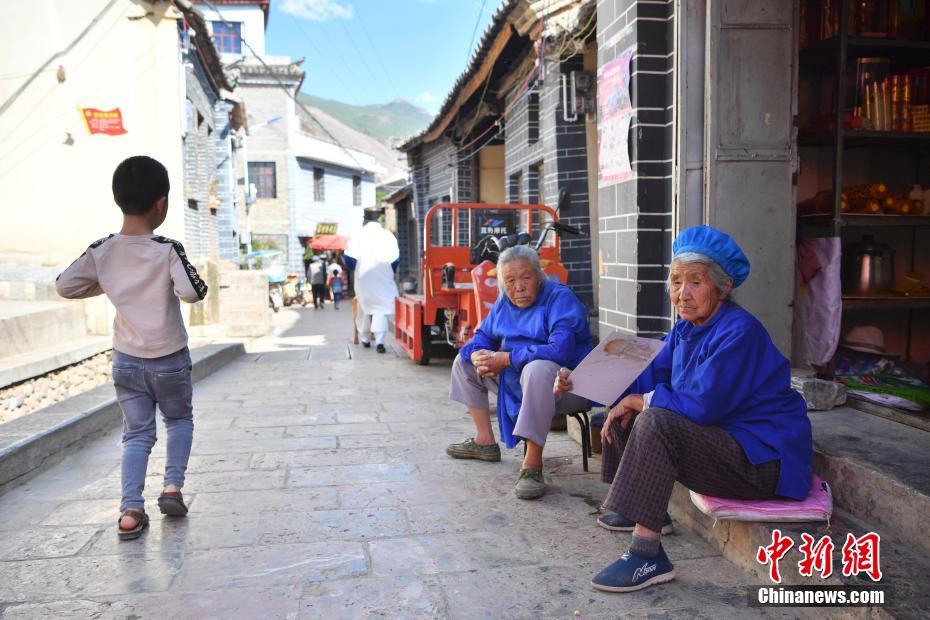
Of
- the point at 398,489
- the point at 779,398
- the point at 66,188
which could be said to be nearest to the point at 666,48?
the point at 779,398

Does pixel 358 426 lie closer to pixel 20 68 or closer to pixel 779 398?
pixel 779 398

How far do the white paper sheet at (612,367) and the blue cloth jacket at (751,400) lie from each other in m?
0.41

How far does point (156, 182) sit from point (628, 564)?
2388 mm

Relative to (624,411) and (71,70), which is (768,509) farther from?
(71,70)

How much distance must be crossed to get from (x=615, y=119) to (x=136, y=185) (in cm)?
280

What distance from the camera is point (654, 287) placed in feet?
14.5

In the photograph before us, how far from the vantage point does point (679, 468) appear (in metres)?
2.45

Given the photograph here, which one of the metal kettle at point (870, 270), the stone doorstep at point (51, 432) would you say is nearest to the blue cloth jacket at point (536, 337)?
the metal kettle at point (870, 270)

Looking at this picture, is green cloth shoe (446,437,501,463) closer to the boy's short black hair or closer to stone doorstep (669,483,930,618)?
stone doorstep (669,483,930,618)

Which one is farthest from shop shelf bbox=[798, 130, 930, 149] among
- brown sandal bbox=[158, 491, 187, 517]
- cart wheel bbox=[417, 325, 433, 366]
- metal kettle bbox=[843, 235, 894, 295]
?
cart wheel bbox=[417, 325, 433, 366]

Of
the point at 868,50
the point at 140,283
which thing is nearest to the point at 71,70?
the point at 140,283

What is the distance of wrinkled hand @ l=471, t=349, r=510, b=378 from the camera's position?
3.56 m

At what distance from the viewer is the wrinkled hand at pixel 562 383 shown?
3.19 metres

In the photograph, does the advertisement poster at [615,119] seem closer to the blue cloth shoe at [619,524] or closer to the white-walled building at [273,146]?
the blue cloth shoe at [619,524]
